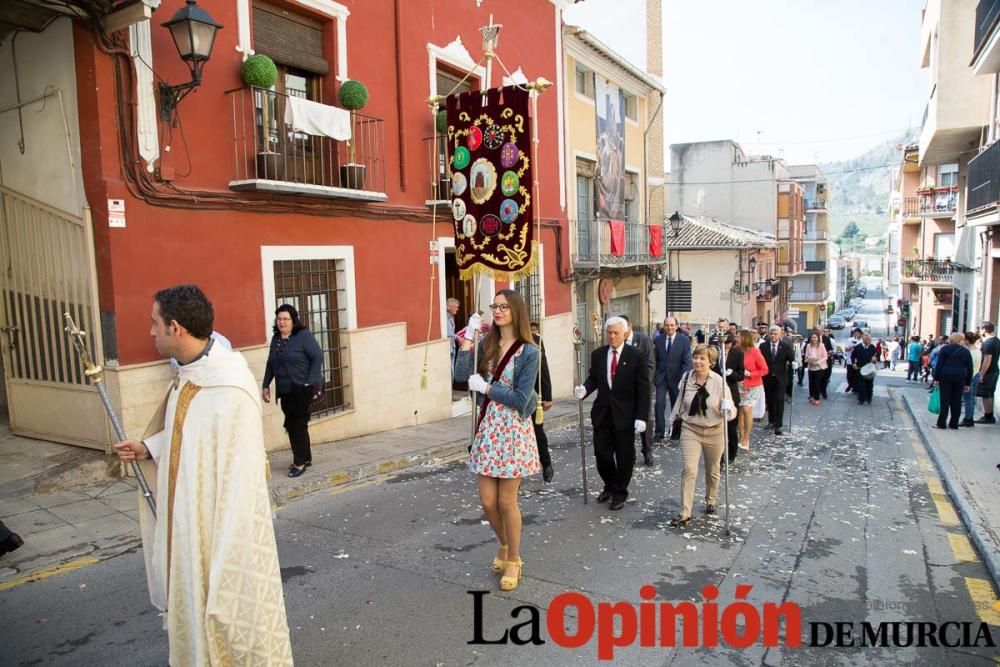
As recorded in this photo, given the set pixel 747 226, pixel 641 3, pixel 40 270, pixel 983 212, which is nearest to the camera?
→ pixel 40 270

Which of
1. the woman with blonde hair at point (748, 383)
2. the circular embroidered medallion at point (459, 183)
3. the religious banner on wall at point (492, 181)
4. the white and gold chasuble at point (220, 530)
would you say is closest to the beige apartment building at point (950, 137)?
the woman with blonde hair at point (748, 383)

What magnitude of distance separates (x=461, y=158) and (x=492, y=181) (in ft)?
1.56

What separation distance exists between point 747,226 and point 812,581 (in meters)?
42.7

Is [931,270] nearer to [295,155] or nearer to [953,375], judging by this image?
[953,375]

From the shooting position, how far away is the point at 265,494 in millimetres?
3033

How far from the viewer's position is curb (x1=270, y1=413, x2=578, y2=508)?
23.9 ft

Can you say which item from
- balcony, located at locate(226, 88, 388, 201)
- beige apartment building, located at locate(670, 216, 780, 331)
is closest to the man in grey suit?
balcony, located at locate(226, 88, 388, 201)

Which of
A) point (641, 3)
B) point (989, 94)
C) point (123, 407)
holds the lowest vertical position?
point (123, 407)

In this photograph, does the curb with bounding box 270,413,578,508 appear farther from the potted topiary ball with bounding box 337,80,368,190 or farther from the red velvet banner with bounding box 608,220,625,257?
the red velvet banner with bounding box 608,220,625,257

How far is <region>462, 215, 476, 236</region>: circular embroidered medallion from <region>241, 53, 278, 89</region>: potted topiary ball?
9.82 feet

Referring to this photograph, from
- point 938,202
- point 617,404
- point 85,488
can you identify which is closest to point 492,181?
point 617,404

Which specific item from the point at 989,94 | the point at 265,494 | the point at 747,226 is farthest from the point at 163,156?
the point at 747,226

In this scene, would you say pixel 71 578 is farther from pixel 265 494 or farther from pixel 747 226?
pixel 747 226

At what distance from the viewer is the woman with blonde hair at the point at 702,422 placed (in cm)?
642
